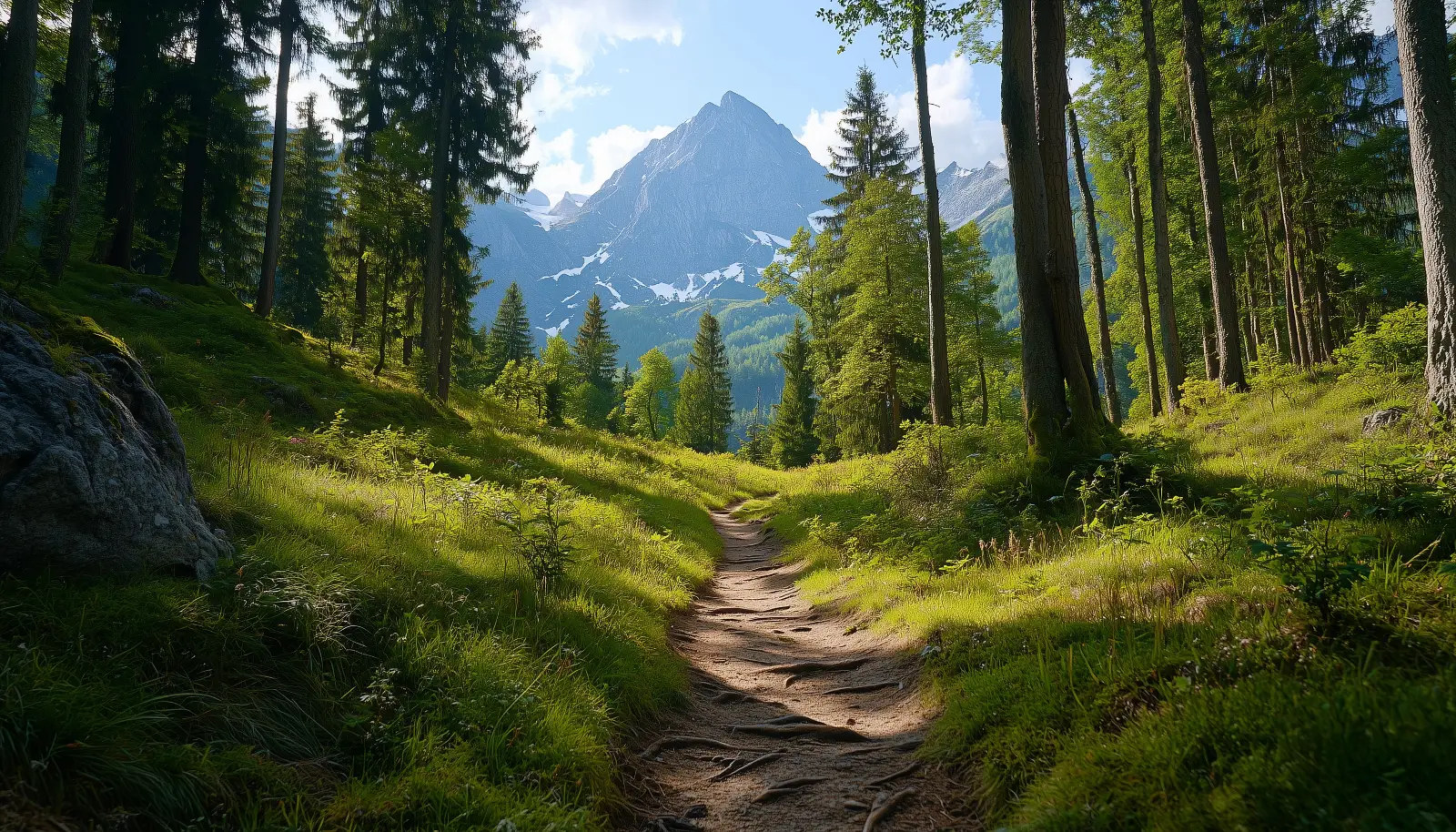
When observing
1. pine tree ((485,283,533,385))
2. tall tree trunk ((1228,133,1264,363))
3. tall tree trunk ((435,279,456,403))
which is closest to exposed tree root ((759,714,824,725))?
tall tree trunk ((435,279,456,403))

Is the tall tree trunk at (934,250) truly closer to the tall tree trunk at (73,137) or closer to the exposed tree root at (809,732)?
the exposed tree root at (809,732)

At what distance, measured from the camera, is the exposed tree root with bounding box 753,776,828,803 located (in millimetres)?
3615

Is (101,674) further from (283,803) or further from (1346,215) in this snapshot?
(1346,215)

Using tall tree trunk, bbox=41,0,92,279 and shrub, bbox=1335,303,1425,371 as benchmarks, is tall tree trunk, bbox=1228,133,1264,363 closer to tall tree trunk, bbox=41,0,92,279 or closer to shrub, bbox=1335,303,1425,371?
shrub, bbox=1335,303,1425,371

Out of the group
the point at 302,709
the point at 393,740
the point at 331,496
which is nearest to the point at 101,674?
the point at 302,709

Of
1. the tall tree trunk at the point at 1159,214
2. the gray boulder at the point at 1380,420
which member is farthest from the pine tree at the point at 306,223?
the gray boulder at the point at 1380,420

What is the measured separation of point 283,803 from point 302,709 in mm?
664

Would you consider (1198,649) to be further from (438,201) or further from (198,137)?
(198,137)

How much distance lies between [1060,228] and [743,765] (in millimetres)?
8518

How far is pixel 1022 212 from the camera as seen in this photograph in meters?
8.90

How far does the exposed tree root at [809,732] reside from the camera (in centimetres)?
433

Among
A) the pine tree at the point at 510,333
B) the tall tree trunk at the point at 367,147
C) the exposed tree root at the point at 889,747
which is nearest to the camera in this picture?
the exposed tree root at the point at 889,747

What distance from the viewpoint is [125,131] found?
1773 centimetres

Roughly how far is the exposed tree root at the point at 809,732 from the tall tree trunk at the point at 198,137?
23845 mm
